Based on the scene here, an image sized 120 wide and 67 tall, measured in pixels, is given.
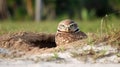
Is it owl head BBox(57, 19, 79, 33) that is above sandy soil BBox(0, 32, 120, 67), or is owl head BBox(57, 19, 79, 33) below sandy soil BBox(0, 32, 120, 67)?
above

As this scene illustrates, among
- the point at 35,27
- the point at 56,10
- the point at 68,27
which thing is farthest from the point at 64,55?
the point at 56,10

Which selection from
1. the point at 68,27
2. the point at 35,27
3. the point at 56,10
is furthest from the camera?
the point at 56,10

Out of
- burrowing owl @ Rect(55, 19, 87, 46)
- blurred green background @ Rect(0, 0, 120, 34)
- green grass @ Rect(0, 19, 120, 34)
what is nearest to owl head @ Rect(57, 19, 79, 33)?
burrowing owl @ Rect(55, 19, 87, 46)

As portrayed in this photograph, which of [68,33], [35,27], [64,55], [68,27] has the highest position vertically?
[68,27]

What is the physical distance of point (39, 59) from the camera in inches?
316

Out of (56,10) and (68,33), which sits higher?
(68,33)

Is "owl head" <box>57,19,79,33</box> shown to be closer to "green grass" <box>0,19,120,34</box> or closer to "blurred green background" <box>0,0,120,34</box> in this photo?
"green grass" <box>0,19,120,34</box>

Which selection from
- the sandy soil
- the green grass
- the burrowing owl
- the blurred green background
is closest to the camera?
the sandy soil

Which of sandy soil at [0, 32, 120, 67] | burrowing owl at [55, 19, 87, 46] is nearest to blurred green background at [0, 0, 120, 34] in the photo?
burrowing owl at [55, 19, 87, 46]

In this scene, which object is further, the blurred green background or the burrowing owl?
the blurred green background

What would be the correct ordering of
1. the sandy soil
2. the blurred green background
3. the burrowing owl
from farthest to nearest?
the blurred green background → the burrowing owl → the sandy soil

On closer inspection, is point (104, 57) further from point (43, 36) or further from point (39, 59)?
point (43, 36)

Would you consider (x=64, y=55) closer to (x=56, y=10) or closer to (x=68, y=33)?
(x=68, y=33)

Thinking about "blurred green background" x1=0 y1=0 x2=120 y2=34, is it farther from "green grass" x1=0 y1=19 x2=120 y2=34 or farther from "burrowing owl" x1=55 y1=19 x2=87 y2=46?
"burrowing owl" x1=55 y1=19 x2=87 y2=46
